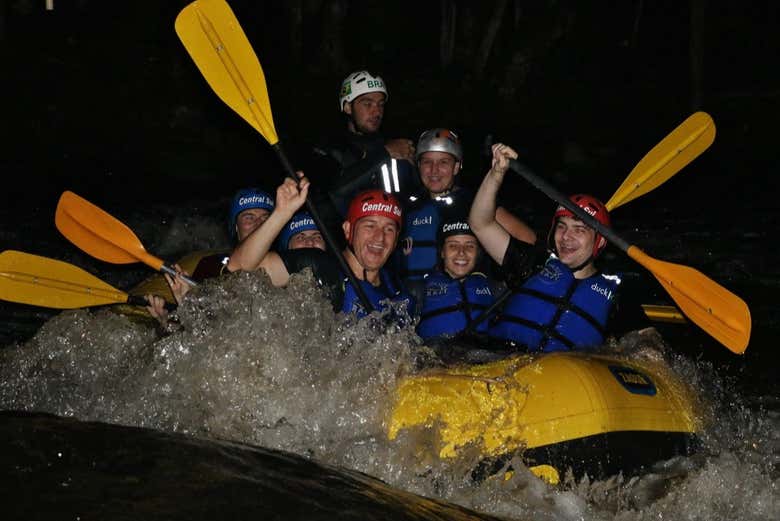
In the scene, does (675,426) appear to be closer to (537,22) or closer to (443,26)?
(537,22)

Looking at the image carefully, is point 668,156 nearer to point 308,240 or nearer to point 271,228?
point 308,240

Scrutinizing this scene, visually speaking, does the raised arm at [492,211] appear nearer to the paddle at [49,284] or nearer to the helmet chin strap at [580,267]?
the helmet chin strap at [580,267]

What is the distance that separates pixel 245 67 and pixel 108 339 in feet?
5.26

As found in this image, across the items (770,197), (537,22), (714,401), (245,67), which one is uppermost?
(537,22)

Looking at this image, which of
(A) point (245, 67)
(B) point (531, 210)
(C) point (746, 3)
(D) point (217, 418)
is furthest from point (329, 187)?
(C) point (746, 3)

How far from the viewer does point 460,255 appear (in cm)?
562

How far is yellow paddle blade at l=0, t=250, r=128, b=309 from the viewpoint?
568 centimetres

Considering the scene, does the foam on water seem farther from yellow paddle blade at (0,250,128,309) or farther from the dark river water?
yellow paddle blade at (0,250,128,309)

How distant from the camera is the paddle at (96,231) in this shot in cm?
565

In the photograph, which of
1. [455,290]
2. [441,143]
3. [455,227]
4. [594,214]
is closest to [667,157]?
[594,214]

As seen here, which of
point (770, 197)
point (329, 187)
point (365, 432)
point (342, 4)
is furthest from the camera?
point (342, 4)

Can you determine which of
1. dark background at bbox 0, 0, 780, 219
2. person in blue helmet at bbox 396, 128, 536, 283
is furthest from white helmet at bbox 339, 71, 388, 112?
dark background at bbox 0, 0, 780, 219

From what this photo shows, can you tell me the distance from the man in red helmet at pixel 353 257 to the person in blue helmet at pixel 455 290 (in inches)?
7.0

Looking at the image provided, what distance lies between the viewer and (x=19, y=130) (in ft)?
48.4
